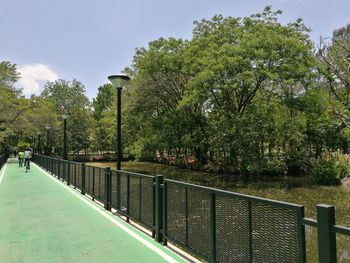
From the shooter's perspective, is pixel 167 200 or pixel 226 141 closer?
pixel 167 200

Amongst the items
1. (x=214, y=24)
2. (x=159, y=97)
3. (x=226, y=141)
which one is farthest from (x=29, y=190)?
(x=214, y=24)

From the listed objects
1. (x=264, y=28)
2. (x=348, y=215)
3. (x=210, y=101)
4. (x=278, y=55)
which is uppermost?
(x=264, y=28)

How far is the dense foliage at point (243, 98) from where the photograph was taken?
23.5 m

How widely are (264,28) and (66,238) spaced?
69.5 ft

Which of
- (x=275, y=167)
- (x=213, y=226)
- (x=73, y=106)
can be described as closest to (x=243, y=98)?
(x=275, y=167)

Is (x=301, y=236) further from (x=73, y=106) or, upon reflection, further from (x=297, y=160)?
(x=73, y=106)

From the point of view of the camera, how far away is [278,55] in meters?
23.1

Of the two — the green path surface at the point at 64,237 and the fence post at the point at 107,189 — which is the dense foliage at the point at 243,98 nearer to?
the fence post at the point at 107,189

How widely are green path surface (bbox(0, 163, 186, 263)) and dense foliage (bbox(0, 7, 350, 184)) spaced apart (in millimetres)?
15339

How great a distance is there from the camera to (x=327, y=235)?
3004 millimetres

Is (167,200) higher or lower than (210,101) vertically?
lower

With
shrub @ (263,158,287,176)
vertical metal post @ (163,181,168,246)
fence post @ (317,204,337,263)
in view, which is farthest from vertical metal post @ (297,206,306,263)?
shrub @ (263,158,287,176)

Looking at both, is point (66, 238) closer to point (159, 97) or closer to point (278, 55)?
point (278, 55)

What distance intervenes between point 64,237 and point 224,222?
146 inches
